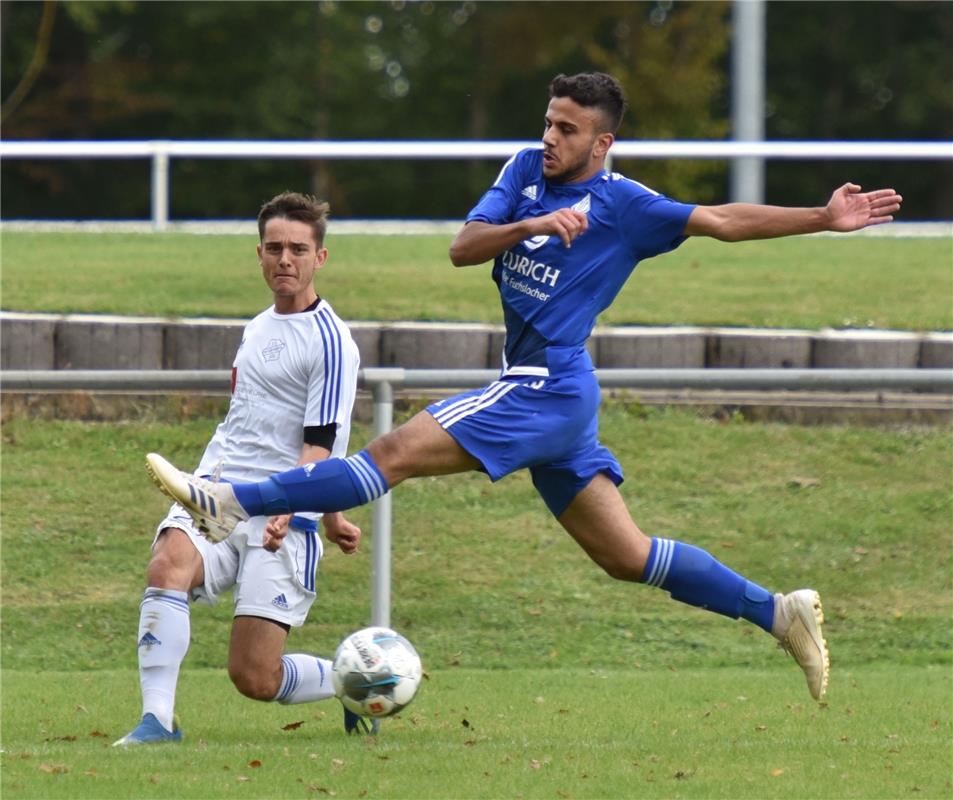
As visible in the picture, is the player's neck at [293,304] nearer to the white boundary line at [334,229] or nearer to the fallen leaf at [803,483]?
the fallen leaf at [803,483]

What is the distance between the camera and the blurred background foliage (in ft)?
99.3

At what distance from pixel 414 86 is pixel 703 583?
2992 cm

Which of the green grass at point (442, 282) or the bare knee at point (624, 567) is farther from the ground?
the green grass at point (442, 282)

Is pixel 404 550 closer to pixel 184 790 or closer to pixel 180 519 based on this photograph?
pixel 180 519

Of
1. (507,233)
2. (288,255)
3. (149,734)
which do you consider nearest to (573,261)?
(507,233)

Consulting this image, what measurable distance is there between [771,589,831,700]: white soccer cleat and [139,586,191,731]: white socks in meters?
2.39

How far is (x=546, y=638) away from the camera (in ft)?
31.3

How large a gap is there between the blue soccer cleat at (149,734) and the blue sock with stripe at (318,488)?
98 cm

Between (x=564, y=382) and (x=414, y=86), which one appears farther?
(x=414, y=86)

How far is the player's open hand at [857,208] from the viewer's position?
634 cm

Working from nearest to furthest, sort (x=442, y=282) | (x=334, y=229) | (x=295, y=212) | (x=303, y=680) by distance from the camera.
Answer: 1. (x=295, y=212)
2. (x=303, y=680)
3. (x=442, y=282)
4. (x=334, y=229)

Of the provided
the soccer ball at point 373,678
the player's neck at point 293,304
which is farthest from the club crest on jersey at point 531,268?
the soccer ball at point 373,678

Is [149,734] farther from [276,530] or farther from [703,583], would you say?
[703,583]

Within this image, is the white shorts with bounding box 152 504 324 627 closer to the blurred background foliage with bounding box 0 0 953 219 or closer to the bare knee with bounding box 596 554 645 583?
the bare knee with bounding box 596 554 645 583
